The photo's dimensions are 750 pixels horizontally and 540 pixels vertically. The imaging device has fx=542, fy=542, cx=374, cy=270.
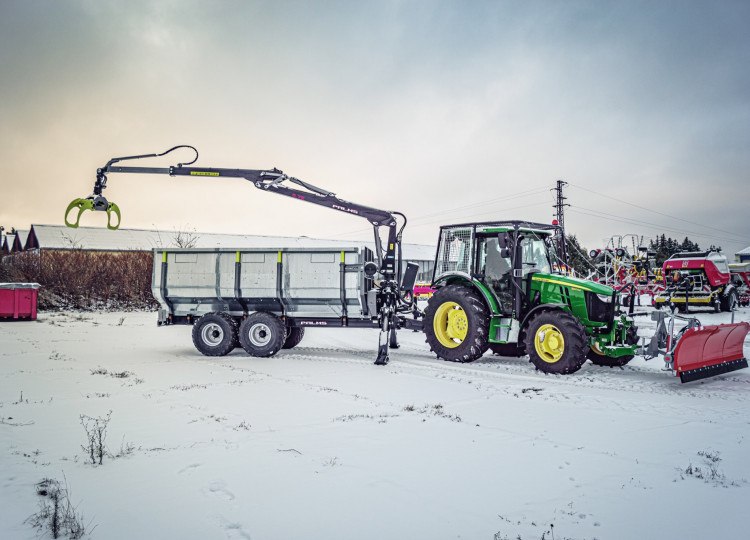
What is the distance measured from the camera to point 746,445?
484cm

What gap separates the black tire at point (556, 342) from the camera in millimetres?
8023

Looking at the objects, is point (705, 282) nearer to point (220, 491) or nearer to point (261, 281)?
point (261, 281)

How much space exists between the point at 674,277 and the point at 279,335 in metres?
16.8

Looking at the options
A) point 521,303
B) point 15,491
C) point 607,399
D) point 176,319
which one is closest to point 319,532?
point 15,491

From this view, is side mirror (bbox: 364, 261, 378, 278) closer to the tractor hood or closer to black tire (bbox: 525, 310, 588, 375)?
the tractor hood

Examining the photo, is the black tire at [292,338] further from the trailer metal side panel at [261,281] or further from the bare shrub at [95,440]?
the bare shrub at [95,440]

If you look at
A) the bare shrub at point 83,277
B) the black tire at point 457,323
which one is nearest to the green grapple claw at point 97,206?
the black tire at point 457,323

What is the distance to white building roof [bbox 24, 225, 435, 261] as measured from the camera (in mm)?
34906

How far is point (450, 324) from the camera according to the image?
32.4 feet

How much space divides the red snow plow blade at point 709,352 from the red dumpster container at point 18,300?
61.8 ft

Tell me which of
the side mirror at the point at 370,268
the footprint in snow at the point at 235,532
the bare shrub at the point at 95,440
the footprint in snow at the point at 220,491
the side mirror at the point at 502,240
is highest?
the side mirror at the point at 502,240

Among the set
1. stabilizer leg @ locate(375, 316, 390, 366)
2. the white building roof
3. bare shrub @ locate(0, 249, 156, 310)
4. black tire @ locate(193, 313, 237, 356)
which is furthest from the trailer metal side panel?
the white building roof

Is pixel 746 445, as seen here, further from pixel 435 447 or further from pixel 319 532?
pixel 319 532

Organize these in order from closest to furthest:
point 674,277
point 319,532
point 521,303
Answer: point 319,532
point 521,303
point 674,277
